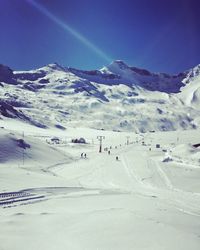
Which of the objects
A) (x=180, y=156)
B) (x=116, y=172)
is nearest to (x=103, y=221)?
(x=116, y=172)

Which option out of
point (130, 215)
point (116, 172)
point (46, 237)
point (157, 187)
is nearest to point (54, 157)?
point (116, 172)

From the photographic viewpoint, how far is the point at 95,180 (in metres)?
41.4

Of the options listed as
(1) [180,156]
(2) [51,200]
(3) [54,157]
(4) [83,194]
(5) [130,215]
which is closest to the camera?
(5) [130,215]

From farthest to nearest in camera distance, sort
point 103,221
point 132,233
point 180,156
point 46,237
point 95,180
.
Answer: point 180,156 < point 95,180 < point 103,221 < point 132,233 < point 46,237

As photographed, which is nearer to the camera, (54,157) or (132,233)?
(132,233)

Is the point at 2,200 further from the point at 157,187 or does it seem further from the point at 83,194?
the point at 157,187

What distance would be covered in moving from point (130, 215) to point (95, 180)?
21.6 meters

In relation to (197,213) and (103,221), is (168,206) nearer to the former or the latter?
(197,213)

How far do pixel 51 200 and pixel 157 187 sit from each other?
16686 mm

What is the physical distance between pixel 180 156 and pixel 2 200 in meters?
49.3

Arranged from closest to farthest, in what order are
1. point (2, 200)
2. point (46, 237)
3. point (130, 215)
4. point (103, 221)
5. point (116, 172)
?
point (46, 237) → point (103, 221) → point (130, 215) → point (2, 200) → point (116, 172)

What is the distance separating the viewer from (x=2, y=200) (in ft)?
73.2

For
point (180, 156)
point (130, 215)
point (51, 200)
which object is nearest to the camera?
point (130, 215)

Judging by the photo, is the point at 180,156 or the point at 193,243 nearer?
the point at 193,243
